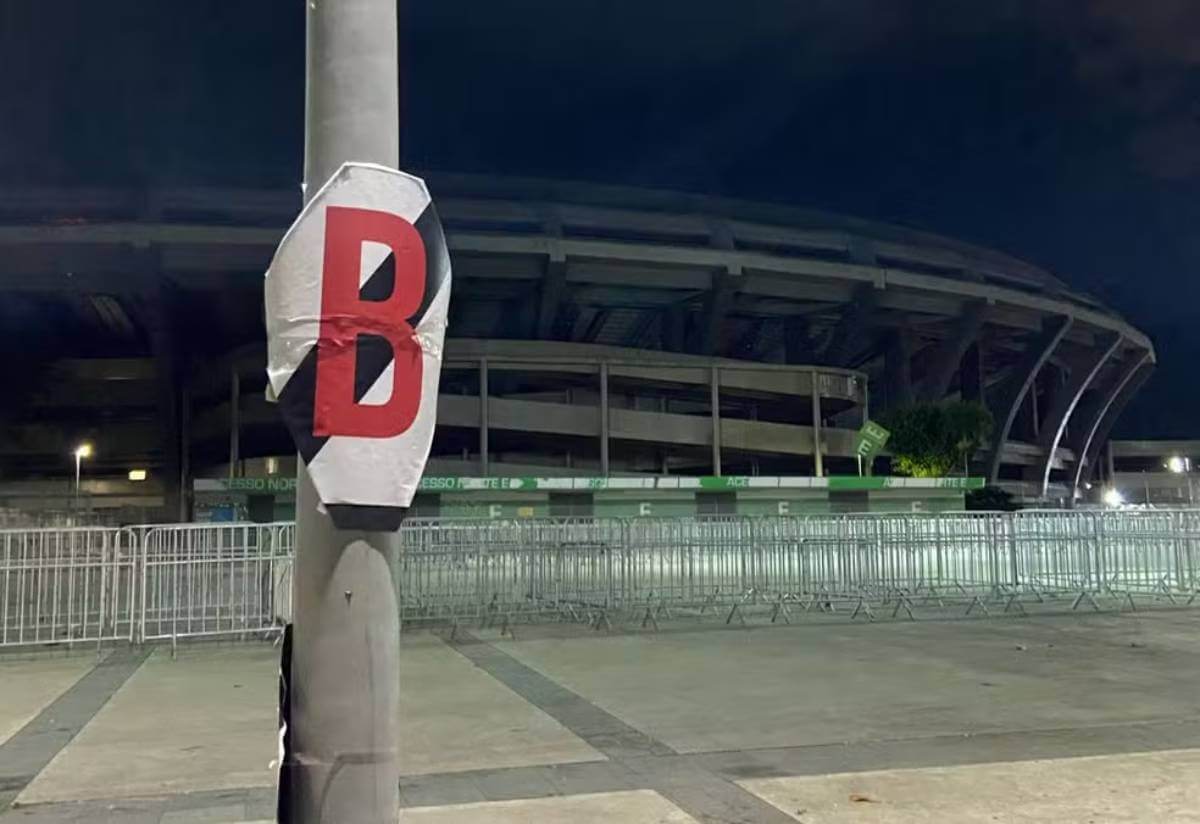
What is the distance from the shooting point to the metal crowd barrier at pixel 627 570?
13.4 metres

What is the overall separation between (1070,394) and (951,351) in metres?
15.2

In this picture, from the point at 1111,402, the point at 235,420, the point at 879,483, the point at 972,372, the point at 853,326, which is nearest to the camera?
the point at 879,483

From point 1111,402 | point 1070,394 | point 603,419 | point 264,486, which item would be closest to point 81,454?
point 264,486

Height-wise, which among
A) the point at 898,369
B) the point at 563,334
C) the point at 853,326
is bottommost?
the point at 898,369

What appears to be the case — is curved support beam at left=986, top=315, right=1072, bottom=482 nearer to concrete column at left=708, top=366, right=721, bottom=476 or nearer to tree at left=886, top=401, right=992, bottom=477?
tree at left=886, top=401, right=992, bottom=477

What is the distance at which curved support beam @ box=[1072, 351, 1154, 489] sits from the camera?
81062mm

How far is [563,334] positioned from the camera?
2591 inches

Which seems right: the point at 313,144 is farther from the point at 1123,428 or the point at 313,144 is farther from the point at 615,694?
the point at 1123,428

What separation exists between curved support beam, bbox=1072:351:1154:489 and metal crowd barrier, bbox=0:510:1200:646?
70.6 meters

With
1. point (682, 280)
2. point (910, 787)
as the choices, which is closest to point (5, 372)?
point (682, 280)

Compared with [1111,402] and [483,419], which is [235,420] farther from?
[1111,402]

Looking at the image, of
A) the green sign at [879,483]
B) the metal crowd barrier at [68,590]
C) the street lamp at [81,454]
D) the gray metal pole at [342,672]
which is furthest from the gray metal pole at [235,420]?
the gray metal pole at [342,672]

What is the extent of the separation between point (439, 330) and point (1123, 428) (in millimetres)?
140178

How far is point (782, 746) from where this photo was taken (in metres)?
7.66
